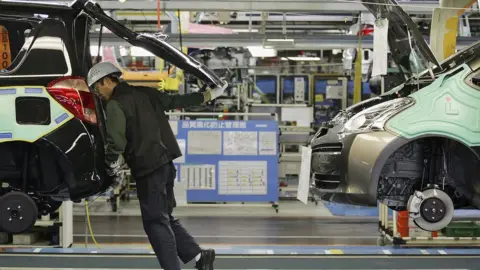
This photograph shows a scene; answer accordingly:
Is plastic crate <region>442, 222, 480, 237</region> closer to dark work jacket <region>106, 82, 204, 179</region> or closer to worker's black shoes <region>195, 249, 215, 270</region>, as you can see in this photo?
worker's black shoes <region>195, 249, 215, 270</region>

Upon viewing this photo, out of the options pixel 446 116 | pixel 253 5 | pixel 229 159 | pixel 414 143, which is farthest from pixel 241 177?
pixel 446 116

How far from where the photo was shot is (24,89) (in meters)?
3.50

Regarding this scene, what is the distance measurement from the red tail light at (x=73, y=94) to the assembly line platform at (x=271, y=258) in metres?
2.14

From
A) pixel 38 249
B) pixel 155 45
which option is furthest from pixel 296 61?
pixel 155 45

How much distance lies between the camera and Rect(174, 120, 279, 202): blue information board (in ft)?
29.9

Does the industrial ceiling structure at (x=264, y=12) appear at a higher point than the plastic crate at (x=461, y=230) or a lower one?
higher

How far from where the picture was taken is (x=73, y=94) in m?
3.54

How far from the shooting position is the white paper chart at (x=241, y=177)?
9109mm

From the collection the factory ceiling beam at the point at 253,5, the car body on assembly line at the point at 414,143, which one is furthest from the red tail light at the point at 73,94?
the factory ceiling beam at the point at 253,5

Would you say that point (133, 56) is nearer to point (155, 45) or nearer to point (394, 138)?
point (155, 45)

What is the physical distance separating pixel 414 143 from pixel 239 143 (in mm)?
5543

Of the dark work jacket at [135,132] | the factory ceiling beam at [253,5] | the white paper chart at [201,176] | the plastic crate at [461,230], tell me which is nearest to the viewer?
the dark work jacket at [135,132]

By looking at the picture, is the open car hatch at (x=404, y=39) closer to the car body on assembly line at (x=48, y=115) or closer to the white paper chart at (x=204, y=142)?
the car body on assembly line at (x=48, y=115)

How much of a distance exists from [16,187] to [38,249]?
Answer: 2389mm
